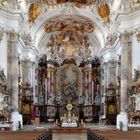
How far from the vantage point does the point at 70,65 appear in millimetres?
38312

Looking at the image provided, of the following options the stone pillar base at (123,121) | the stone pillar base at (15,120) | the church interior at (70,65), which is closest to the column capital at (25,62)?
the church interior at (70,65)

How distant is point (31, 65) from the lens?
3372 cm

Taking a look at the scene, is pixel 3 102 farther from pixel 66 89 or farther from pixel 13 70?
pixel 66 89

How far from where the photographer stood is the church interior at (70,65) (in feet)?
82.3

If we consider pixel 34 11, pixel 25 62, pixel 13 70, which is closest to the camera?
pixel 13 70

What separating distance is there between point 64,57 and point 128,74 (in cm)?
1344

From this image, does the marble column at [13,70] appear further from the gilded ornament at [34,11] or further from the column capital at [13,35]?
the gilded ornament at [34,11]

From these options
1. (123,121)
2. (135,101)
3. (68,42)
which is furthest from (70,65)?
(135,101)

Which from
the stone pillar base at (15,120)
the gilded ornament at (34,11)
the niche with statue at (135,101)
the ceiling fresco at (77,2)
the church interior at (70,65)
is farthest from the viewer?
the ceiling fresco at (77,2)

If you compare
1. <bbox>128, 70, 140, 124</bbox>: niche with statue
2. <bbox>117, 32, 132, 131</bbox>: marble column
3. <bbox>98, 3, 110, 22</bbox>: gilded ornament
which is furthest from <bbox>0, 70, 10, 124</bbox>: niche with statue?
<bbox>98, 3, 110, 22</bbox>: gilded ornament

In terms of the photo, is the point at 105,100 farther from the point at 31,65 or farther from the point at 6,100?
the point at 6,100

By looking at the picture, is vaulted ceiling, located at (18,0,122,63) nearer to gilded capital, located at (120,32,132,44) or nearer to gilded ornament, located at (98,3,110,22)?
gilded ornament, located at (98,3,110,22)

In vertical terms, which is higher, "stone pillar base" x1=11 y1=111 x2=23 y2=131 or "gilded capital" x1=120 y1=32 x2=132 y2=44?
"gilded capital" x1=120 y1=32 x2=132 y2=44

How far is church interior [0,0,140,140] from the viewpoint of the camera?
82.3 ft
